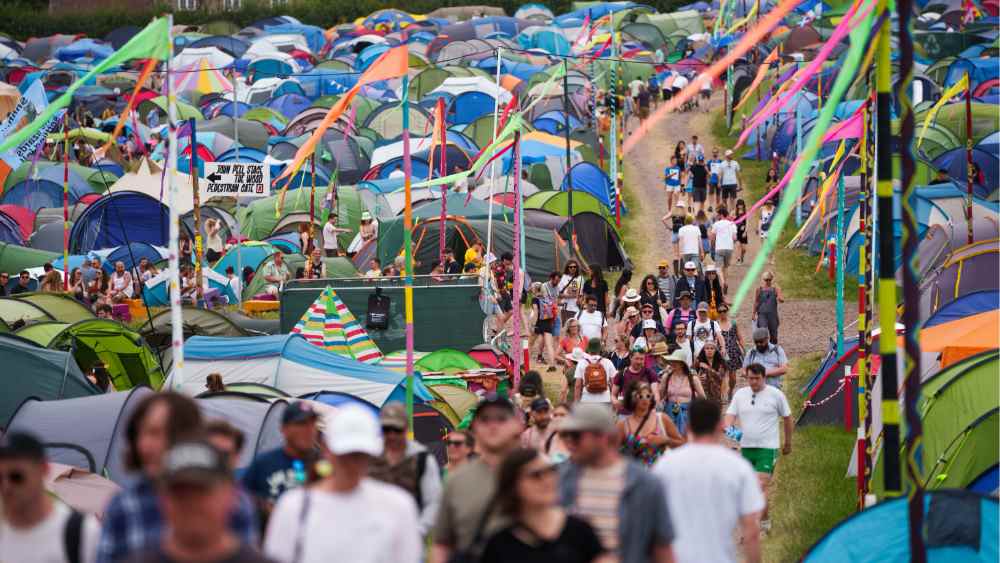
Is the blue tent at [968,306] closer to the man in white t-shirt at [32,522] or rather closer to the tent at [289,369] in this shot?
the tent at [289,369]

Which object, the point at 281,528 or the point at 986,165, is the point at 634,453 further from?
the point at 986,165

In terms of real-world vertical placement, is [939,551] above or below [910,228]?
below

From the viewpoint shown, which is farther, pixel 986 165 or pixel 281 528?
pixel 986 165

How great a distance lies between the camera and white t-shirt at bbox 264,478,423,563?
5992mm

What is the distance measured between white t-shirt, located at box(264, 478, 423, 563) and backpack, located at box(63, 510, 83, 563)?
2.53 ft

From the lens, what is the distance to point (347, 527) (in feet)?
19.7

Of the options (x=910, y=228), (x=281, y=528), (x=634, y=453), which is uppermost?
(x=910, y=228)

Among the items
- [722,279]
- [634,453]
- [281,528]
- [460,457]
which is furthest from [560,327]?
[281,528]

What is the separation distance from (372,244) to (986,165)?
1236cm

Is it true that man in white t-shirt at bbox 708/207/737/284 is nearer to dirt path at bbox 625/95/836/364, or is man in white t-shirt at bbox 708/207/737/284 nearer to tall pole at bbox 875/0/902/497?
dirt path at bbox 625/95/836/364

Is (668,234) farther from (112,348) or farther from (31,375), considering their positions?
(31,375)

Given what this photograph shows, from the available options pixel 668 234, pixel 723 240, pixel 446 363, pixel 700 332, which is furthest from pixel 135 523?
pixel 668 234

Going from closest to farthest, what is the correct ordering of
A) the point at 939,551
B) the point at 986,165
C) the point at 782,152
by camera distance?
the point at 939,551, the point at 986,165, the point at 782,152

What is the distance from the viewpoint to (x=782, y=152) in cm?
3791
